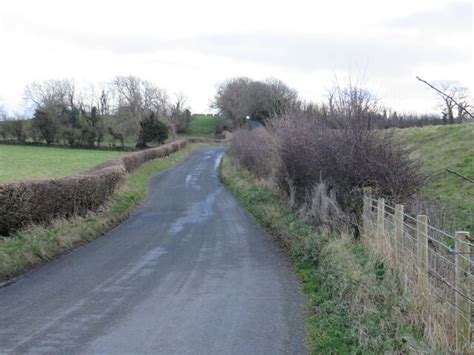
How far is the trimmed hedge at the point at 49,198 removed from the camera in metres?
11.0

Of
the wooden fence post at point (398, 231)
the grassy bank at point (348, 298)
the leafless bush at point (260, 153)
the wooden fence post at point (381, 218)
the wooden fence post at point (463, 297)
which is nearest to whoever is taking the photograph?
the wooden fence post at point (463, 297)

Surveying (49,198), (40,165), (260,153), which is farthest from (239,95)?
(49,198)

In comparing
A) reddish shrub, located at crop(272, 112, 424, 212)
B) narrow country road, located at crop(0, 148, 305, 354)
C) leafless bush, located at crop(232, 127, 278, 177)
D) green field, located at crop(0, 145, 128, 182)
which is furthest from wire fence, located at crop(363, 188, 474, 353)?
green field, located at crop(0, 145, 128, 182)

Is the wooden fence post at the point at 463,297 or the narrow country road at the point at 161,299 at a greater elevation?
the wooden fence post at the point at 463,297

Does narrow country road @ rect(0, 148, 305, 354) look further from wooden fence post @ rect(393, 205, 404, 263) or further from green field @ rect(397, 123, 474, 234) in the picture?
green field @ rect(397, 123, 474, 234)

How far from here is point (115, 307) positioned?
7297 mm

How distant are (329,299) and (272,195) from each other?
12550 mm

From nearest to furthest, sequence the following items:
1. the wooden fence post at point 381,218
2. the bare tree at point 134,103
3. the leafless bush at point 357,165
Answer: the wooden fence post at point 381,218 < the leafless bush at point 357,165 < the bare tree at point 134,103

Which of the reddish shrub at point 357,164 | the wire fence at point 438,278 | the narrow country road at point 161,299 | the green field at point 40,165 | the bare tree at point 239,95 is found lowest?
the narrow country road at point 161,299

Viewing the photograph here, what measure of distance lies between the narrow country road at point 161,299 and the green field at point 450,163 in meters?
4.92

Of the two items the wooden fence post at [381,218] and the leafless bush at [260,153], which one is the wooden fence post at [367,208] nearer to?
the wooden fence post at [381,218]

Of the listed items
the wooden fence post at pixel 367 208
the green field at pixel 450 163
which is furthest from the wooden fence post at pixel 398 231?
the green field at pixel 450 163

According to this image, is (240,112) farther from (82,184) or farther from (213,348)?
(213,348)

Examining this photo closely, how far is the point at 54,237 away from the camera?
38.3 ft
